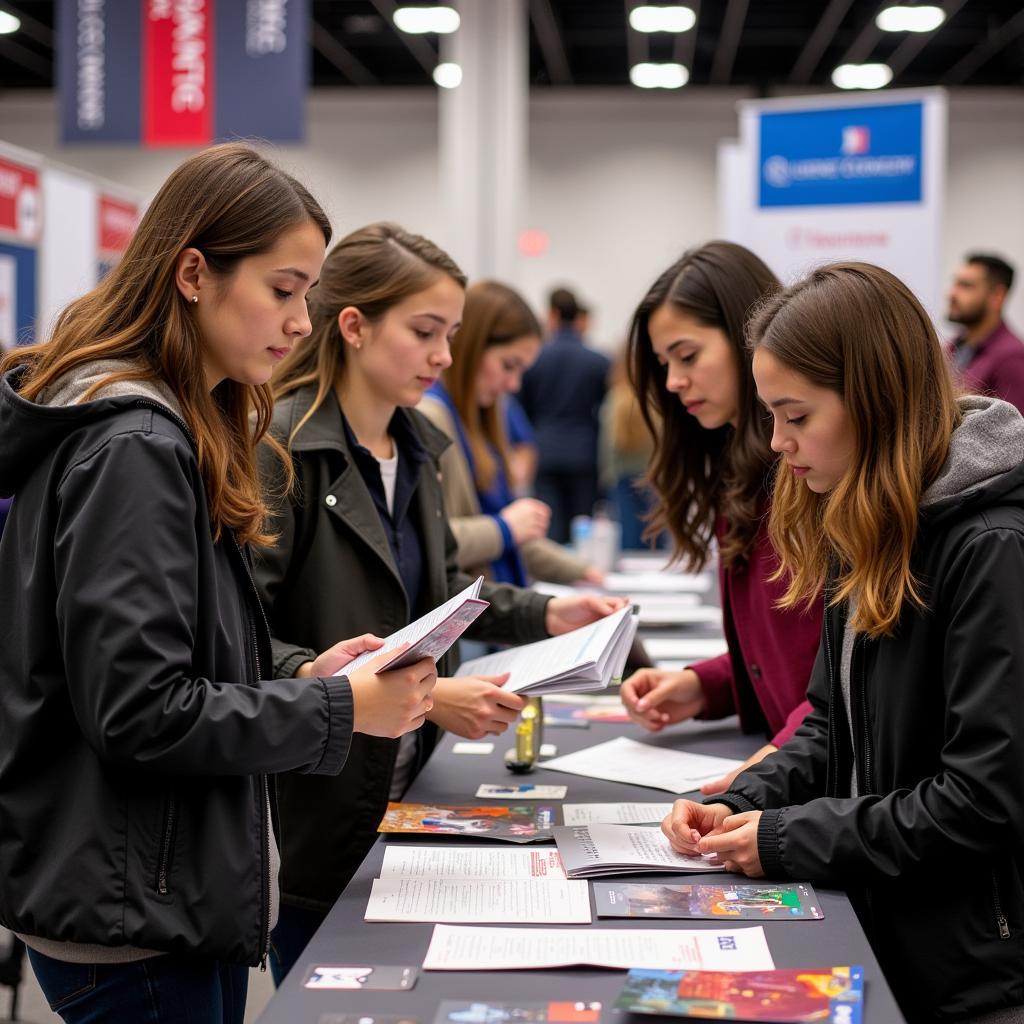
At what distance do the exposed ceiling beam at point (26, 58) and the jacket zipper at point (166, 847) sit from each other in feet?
35.3

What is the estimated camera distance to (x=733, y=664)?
7.02 ft

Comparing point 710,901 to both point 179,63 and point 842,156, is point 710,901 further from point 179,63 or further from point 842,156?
point 179,63

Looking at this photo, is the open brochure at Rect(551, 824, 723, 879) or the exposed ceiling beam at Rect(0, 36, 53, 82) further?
the exposed ceiling beam at Rect(0, 36, 53, 82)

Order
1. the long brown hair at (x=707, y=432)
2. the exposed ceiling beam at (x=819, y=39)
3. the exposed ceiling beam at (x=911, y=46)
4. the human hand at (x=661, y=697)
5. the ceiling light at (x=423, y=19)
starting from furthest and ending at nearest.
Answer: the exposed ceiling beam at (x=819, y=39) → the exposed ceiling beam at (x=911, y=46) → the ceiling light at (x=423, y=19) → the human hand at (x=661, y=697) → the long brown hair at (x=707, y=432)

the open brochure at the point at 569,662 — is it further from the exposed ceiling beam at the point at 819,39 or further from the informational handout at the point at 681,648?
the exposed ceiling beam at the point at 819,39

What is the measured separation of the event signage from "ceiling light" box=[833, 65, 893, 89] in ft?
24.0

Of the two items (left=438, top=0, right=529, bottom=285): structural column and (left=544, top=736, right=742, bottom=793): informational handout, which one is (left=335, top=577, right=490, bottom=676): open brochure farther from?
(left=438, top=0, right=529, bottom=285): structural column

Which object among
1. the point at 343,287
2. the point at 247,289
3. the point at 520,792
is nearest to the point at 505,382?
the point at 343,287

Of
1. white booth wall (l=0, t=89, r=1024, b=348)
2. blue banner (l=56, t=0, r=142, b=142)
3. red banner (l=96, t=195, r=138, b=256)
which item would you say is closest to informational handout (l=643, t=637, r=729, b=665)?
blue banner (l=56, t=0, r=142, b=142)

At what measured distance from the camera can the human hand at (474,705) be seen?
5.68 feet

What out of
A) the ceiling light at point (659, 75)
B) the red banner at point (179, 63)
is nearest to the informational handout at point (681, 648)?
the red banner at point (179, 63)

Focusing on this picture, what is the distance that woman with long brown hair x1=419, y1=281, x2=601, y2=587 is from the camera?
3.10m

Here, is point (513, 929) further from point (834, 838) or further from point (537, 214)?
point (537, 214)

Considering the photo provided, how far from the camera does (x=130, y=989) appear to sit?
1.30m
